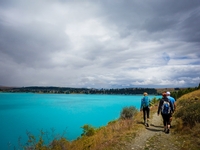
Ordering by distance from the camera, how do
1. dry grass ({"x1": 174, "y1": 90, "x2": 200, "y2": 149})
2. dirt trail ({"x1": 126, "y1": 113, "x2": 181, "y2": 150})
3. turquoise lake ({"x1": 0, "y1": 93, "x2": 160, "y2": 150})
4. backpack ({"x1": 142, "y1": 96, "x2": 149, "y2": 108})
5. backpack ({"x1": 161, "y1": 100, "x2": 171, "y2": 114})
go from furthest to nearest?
turquoise lake ({"x1": 0, "y1": 93, "x2": 160, "y2": 150}) < backpack ({"x1": 142, "y1": 96, "x2": 149, "y2": 108}) < backpack ({"x1": 161, "y1": 100, "x2": 171, "y2": 114}) < dry grass ({"x1": 174, "y1": 90, "x2": 200, "y2": 149}) < dirt trail ({"x1": 126, "y1": 113, "x2": 181, "y2": 150})

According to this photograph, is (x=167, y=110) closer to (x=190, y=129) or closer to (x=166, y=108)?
(x=166, y=108)

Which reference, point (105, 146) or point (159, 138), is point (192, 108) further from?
point (105, 146)

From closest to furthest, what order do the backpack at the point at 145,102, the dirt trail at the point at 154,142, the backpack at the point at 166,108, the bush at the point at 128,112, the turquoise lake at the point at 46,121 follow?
1. the dirt trail at the point at 154,142
2. the backpack at the point at 166,108
3. the backpack at the point at 145,102
4. the bush at the point at 128,112
5. the turquoise lake at the point at 46,121

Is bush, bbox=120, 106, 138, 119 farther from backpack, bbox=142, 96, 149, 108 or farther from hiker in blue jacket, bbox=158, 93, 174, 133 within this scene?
hiker in blue jacket, bbox=158, 93, 174, 133

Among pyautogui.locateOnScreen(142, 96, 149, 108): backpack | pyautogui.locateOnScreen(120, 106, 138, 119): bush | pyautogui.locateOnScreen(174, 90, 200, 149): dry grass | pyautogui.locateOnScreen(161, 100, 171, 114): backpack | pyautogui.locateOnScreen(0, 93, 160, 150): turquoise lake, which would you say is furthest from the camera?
pyautogui.locateOnScreen(0, 93, 160, 150): turquoise lake

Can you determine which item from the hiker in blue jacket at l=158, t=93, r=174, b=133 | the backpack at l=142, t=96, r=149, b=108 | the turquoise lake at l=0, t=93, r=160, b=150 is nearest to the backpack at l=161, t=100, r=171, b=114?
the hiker in blue jacket at l=158, t=93, r=174, b=133

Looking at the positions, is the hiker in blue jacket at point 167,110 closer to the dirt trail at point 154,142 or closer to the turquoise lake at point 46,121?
the dirt trail at point 154,142

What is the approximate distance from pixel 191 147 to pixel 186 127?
9.71ft

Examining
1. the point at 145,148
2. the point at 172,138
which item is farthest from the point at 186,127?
the point at 145,148

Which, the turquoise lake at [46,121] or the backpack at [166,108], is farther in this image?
the turquoise lake at [46,121]

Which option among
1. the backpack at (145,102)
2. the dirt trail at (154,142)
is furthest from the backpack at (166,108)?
the backpack at (145,102)

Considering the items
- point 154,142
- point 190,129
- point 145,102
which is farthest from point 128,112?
point 154,142

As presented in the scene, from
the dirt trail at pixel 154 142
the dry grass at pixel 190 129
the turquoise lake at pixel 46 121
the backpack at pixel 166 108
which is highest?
the backpack at pixel 166 108

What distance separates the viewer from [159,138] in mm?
A: 9570
